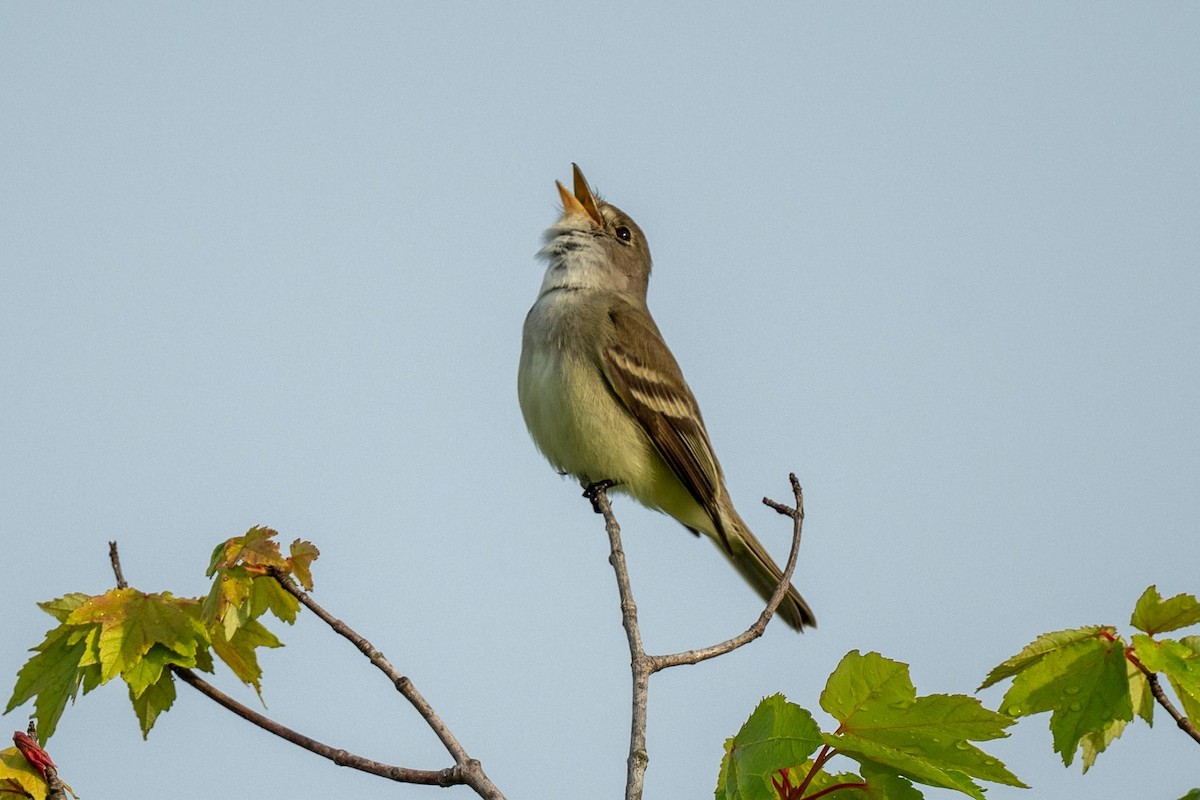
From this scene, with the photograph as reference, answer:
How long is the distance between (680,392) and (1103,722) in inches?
233

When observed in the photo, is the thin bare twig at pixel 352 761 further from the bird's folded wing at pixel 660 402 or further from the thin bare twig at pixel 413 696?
the bird's folded wing at pixel 660 402

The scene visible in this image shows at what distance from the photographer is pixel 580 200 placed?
10.4 meters

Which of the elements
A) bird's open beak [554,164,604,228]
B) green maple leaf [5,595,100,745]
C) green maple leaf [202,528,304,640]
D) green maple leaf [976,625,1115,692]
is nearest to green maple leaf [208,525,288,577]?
green maple leaf [202,528,304,640]

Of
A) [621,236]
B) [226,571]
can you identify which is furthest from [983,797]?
[621,236]

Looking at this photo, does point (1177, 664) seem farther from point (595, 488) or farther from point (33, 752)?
point (595, 488)

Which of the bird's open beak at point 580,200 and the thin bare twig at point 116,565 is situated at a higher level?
the bird's open beak at point 580,200

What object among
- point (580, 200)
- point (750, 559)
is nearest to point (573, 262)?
point (580, 200)

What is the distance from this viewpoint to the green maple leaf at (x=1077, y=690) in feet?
12.8

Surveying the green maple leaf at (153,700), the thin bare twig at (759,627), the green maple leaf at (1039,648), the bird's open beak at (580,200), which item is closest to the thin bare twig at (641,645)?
the thin bare twig at (759,627)

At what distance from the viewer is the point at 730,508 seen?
9.88 m

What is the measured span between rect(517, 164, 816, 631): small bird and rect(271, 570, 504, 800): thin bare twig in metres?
4.34

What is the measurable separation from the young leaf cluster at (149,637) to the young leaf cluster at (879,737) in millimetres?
1756

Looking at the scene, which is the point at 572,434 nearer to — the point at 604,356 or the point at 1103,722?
the point at 604,356

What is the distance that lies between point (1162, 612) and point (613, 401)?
5.22 m
